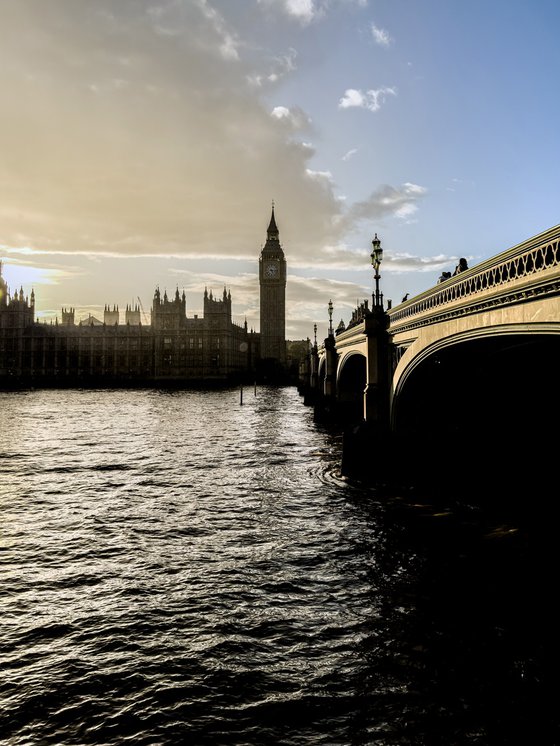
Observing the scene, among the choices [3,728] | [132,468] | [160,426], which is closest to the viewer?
[3,728]

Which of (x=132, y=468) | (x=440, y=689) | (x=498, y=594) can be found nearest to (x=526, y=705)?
(x=440, y=689)

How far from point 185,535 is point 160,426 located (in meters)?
29.8

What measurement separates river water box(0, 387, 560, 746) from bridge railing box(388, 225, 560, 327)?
266 inches

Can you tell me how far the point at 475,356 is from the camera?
698 inches

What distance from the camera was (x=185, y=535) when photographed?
50.7 feet

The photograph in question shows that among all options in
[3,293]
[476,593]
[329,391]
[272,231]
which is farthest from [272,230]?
[476,593]

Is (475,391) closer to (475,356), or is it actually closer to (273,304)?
(475,356)

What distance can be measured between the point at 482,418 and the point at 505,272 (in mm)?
11706

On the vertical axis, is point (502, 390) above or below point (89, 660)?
above

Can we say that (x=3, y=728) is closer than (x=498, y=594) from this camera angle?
Yes

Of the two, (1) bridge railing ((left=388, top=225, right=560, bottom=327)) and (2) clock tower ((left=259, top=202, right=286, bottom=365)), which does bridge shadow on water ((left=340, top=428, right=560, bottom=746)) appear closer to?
(1) bridge railing ((left=388, top=225, right=560, bottom=327))

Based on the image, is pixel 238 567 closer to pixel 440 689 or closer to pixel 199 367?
pixel 440 689

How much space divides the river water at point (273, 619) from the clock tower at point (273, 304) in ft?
526

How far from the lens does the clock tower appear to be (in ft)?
595
